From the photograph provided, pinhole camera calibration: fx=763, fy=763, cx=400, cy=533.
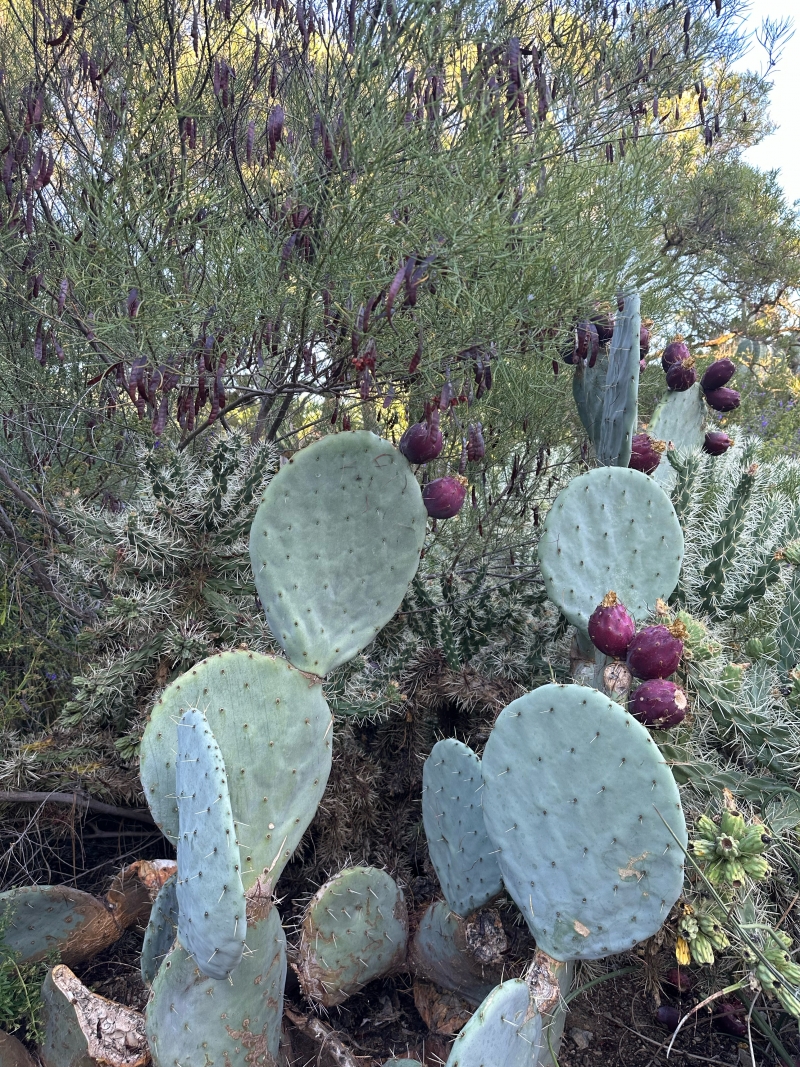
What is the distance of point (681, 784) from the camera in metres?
1.93

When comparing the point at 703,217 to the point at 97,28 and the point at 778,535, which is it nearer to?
the point at 778,535

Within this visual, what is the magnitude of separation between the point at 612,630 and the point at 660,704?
21 centimetres

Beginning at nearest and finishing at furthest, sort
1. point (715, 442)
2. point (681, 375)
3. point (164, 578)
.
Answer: point (164, 578) → point (681, 375) → point (715, 442)

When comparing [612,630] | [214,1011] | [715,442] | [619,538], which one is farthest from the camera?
[715,442]

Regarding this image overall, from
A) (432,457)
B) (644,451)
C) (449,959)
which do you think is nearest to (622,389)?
(644,451)

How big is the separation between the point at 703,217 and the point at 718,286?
1451 mm

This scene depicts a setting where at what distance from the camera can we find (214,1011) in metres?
1.70

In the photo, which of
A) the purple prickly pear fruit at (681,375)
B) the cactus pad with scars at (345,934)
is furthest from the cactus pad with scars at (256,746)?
the purple prickly pear fruit at (681,375)

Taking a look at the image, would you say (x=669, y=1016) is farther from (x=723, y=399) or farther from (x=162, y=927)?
(x=723, y=399)

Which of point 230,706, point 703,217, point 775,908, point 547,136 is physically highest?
point 547,136

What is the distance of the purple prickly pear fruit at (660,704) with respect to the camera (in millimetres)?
1704

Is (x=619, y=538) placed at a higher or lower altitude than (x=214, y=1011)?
higher

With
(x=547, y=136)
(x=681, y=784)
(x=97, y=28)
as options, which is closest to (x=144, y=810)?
(x=681, y=784)

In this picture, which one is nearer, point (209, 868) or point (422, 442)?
point (209, 868)
